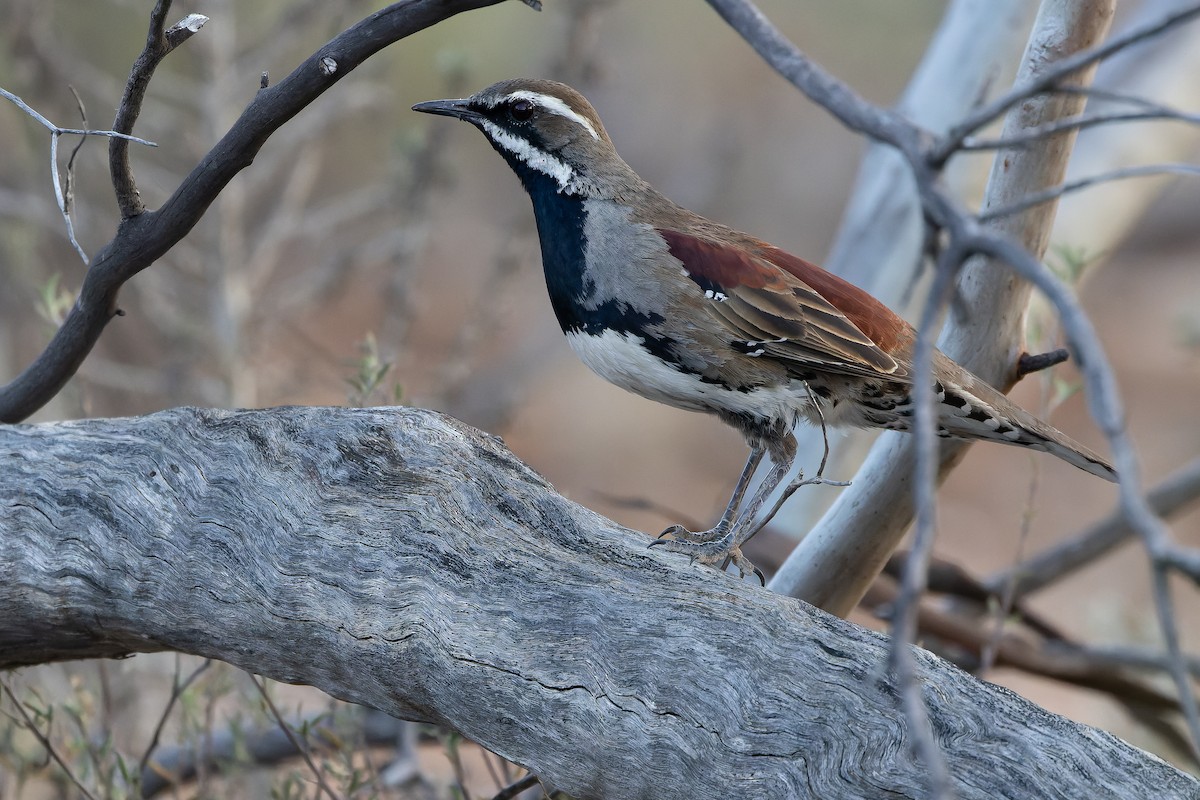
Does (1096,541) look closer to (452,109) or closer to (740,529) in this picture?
(740,529)

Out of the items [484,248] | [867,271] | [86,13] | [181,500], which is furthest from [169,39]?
[484,248]

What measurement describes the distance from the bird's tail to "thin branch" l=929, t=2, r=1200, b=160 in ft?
5.49

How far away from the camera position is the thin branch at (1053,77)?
4.37 ft

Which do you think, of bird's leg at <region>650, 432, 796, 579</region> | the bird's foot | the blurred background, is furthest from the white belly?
the blurred background

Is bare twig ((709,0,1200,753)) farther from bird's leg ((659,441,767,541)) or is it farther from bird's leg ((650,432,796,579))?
bird's leg ((659,441,767,541))

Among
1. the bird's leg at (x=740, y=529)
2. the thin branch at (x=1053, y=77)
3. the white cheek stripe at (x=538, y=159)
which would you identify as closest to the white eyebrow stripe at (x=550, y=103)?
the white cheek stripe at (x=538, y=159)

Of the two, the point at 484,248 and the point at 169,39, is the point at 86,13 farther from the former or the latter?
the point at 169,39

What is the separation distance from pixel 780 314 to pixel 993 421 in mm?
710

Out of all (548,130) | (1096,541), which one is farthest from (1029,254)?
(1096,541)

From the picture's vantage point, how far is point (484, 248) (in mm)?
14336

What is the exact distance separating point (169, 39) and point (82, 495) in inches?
45.5

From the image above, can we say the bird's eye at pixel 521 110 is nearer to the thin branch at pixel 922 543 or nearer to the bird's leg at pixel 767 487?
the bird's leg at pixel 767 487

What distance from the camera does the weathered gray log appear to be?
2.26 meters

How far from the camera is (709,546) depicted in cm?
318
